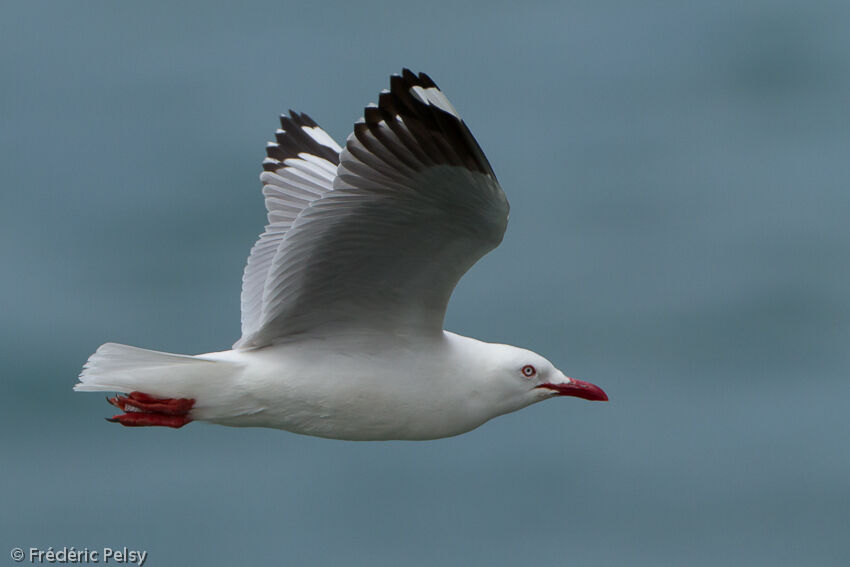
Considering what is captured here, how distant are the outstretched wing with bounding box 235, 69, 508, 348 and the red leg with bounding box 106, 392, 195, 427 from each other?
24.2 inches

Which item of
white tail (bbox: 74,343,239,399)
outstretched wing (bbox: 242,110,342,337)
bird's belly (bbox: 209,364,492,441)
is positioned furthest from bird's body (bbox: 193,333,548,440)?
outstretched wing (bbox: 242,110,342,337)

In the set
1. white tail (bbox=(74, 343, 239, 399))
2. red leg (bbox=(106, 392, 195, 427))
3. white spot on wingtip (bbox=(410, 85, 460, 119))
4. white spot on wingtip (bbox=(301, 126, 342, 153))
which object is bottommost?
red leg (bbox=(106, 392, 195, 427))

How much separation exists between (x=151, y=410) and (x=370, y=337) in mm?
1255

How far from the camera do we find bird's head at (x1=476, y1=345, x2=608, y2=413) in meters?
8.56

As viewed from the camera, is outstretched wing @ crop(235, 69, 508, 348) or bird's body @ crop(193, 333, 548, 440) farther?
bird's body @ crop(193, 333, 548, 440)

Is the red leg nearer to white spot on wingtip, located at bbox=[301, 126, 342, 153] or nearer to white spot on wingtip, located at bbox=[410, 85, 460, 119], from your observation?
white spot on wingtip, located at bbox=[410, 85, 460, 119]

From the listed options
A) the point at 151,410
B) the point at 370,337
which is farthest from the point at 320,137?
the point at 151,410

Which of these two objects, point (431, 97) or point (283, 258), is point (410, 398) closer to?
point (283, 258)

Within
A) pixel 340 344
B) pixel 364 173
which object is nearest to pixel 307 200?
pixel 340 344

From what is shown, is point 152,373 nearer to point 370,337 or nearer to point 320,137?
point 370,337

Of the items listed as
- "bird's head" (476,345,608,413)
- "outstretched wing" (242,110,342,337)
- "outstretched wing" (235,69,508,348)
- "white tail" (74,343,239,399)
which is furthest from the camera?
"outstretched wing" (242,110,342,337)

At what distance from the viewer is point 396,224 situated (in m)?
7.71

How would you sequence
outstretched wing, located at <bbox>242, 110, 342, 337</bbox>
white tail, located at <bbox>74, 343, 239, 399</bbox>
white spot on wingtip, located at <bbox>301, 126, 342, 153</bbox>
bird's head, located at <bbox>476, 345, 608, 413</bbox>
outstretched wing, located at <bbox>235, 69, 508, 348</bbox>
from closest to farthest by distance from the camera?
1. outstretched wing, located at <bbox>235, 69, 508, 348</bbox>
2. white tail, located at <bbox>74, 343, 239, 399</bbox>
3. bird's head, located at <bbox>476, 345, 608, 413</bbox>
4. outstretched wing, located at <bbox>242, 110, 342, 337</bbox>
5. white spot on wingtip, located at <bbox>301, 126, 342, 153</bbox>

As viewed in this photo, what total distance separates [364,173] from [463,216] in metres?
0.54
